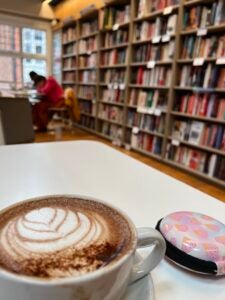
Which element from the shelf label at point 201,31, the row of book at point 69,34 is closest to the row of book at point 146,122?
the shelf label at point 201,31

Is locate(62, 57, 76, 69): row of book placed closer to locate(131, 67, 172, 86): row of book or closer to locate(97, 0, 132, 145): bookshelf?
locate(97, 0, 132, 145): bookshelf

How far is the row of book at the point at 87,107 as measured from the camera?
439cm

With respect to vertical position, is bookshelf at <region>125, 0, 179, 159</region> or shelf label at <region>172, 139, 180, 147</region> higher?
bookshelf at <region>125, 0, 179, 159</region>

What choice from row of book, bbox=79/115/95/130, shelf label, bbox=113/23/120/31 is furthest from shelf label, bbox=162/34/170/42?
row of book, bbox=79/115/95/130

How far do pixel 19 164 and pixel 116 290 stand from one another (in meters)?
0.48

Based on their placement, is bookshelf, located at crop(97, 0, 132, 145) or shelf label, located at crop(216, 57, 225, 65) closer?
shelf label, located at crop(216, 57, 225, 65)

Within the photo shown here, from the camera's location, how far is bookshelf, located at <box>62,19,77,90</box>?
15.5ft

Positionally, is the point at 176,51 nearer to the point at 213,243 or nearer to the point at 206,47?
the point at 206,47

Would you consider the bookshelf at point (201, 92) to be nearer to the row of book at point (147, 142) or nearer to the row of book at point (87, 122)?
the row of book at point (147, 142)

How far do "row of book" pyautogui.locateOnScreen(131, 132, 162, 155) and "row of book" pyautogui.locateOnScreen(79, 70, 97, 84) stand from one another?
142 centimetres

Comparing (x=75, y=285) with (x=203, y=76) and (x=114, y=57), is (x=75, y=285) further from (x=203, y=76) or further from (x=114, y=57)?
(x=114, y=57)

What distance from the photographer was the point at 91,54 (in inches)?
167

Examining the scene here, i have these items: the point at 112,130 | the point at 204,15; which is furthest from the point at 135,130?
the point at 204,15

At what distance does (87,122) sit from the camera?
465 centimetres
